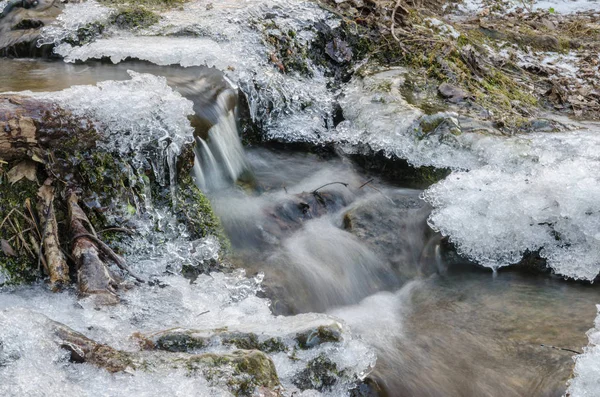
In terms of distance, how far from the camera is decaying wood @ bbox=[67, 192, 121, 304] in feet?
9.90

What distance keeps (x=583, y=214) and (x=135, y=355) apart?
322 centimetres

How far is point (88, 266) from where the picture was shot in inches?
123

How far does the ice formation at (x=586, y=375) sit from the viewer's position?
2.62 metres

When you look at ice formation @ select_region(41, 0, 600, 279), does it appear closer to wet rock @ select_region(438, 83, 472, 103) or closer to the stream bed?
the stream bed

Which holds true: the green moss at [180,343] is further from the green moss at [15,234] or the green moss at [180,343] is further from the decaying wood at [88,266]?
the green moss at [15,234]

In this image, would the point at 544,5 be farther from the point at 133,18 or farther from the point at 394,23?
the point at 133,18

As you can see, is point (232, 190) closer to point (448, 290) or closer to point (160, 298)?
point (160, 298)

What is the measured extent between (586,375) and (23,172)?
340cm

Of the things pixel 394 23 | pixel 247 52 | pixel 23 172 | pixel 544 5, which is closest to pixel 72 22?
pixel 247 52

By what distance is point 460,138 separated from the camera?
4746 millimetres

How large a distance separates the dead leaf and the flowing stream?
0.70 metres

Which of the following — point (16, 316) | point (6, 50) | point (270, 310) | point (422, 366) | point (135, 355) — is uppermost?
point (6, 50)

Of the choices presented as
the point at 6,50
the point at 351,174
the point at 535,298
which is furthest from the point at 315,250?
the point at 6,50

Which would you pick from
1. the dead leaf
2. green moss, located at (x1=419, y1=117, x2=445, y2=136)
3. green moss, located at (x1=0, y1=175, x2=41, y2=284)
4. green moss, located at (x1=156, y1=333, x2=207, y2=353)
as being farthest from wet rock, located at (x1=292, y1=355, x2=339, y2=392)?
green moss, located at (x1=419, y1=117, x2=445, y2=136)
